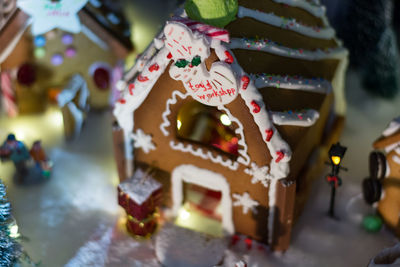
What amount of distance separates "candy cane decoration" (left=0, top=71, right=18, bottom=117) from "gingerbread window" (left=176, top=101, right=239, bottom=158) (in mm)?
3367

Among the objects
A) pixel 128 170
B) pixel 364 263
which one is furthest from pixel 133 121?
pixel 364 263

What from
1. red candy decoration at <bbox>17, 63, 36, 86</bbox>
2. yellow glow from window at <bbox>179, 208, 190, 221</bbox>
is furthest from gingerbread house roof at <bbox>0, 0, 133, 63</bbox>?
yellow glow from window at <bbox>179, 208, 190, 221</bbox>

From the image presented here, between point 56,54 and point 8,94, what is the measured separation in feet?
4.10

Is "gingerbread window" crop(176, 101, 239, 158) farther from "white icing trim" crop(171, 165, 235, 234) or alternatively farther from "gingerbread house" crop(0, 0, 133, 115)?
"gingerbread house" crop(0, 0, 133, 115)

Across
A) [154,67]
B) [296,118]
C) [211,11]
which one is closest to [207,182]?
[296,118]

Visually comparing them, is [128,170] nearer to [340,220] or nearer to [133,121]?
[133,121]

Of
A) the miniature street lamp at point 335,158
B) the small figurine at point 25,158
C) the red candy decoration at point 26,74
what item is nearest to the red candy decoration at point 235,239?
the miniature street lamp at point 335,158

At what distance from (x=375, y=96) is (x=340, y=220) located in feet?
11.9

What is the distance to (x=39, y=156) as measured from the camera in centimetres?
832

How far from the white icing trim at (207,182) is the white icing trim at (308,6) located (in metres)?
2.63

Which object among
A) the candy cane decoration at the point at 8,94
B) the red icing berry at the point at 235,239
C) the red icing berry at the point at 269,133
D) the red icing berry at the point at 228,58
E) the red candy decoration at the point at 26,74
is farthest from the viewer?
the candy cane decoration at the point at 8,94

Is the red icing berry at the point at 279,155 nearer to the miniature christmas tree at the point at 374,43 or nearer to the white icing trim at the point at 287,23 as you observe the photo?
the white icing trim at the point at 287,23

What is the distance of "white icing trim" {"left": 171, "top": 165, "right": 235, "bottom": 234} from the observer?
7.07 m

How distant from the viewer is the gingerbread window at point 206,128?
849cm
